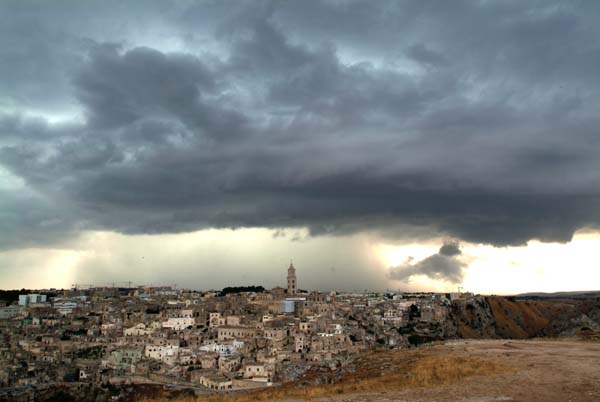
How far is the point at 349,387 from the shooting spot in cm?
2150

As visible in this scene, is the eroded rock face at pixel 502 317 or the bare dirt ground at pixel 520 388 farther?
Result: the eroded rock face at pixel 502 317

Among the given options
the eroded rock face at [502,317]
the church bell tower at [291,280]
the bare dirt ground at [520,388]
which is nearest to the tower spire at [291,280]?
the church bell tower at [291,280]

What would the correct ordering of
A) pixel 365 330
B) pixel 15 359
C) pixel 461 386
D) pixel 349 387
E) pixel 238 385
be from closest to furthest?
pixel 461 386
pixel 349 387
pixel 238 385
pixel 15 359
pixel 365 330

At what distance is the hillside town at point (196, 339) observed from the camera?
211ft

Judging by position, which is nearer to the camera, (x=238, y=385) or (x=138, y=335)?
(x=238, y=385)

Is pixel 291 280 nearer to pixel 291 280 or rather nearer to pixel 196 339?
pixel 291 280

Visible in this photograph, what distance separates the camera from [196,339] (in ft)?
278

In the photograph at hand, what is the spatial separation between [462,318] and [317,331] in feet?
174

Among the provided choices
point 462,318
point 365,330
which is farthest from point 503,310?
point 365,330

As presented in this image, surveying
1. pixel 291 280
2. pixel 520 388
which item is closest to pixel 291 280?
pixel 291 280

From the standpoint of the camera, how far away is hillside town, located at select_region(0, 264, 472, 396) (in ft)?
211

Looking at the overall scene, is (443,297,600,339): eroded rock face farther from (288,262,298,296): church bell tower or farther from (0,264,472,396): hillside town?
(288,262,298,296): church bell tower

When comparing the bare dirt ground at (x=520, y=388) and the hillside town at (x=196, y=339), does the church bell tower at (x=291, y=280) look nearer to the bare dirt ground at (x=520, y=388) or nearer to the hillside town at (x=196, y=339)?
the hillside town at (x=196, y=339)

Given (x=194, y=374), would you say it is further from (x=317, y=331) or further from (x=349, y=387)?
(x=349, y=387)
